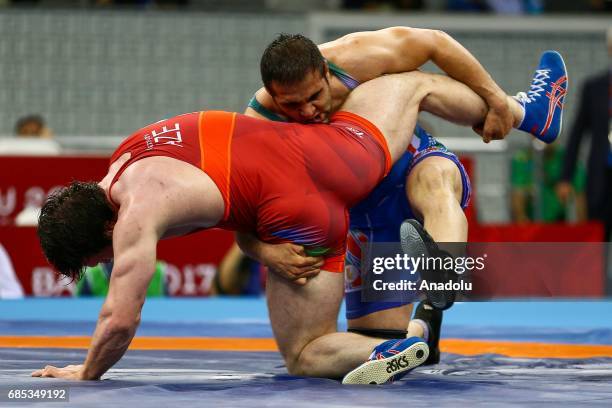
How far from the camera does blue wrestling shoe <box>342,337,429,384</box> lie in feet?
10.5

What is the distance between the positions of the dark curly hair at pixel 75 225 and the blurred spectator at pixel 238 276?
10.8 feet

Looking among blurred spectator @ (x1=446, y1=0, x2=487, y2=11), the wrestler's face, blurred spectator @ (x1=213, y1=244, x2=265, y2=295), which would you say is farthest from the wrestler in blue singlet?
blurred spectator @ (x1=446, y1=0, x2=487, y2=11)

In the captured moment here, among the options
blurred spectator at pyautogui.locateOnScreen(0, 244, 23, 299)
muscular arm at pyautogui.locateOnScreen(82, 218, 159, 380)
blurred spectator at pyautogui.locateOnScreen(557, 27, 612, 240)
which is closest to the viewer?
muscular arm at pyautogui.locateOnScreen(82, 218, 159, 380)

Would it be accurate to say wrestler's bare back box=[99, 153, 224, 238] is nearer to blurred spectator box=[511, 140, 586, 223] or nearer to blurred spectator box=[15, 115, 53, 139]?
blurred spectator box=[15, 115, 53, 139]

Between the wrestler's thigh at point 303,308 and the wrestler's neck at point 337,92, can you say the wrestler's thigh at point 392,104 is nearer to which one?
the wrestler's neck at point 337,92

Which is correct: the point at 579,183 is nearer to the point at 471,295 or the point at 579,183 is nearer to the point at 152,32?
the point at 152,32

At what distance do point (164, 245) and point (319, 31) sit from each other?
4.27m

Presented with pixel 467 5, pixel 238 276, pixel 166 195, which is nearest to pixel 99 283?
pixel 238 276

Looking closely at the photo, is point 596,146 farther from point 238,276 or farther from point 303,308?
point 303,308

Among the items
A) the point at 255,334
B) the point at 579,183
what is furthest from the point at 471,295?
the point at 579,183

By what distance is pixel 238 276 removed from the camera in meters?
7.15

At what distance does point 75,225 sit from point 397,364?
981 mm

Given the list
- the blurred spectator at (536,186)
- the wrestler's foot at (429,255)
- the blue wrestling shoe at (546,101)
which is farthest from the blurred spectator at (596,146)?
the wrestler's foot at (429,255)

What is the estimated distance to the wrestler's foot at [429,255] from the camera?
3242mm
